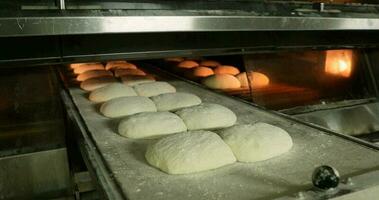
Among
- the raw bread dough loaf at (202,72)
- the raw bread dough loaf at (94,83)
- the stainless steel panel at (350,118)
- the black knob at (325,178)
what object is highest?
the raw bread dough loaf at (202,72)

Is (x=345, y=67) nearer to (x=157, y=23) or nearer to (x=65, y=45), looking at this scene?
(x=157, y=23)

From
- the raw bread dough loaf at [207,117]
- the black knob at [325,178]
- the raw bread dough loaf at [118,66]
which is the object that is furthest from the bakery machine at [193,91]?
the raw bread dough loaf at [118,66]

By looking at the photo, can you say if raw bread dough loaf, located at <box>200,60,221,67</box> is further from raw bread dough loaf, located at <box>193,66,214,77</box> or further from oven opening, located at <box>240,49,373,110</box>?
oven opening, located at <box>240,49,373,110</box>

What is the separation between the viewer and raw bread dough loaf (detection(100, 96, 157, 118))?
1.67 m

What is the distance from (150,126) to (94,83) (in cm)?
96

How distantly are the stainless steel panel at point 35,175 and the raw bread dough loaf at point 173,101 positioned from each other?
0.83 meters

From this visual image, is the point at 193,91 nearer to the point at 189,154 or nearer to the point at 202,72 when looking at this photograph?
the point at 202,72

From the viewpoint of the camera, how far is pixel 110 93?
6.41ft

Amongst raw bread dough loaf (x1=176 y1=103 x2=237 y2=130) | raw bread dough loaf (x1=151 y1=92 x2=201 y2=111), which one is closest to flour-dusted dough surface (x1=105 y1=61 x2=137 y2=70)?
raw bread dough loaf (x1=151 y1=92 x2=201 y2=111)

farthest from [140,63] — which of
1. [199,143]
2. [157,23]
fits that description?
[199,143]

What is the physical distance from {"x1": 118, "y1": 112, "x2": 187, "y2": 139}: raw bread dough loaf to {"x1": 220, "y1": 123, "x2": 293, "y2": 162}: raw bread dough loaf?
0.23 m

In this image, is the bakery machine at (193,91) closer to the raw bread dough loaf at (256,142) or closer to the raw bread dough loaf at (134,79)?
the raw bread dough loaf at (256,142)

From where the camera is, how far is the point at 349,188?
918 millimetres

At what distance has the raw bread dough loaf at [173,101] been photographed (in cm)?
181
